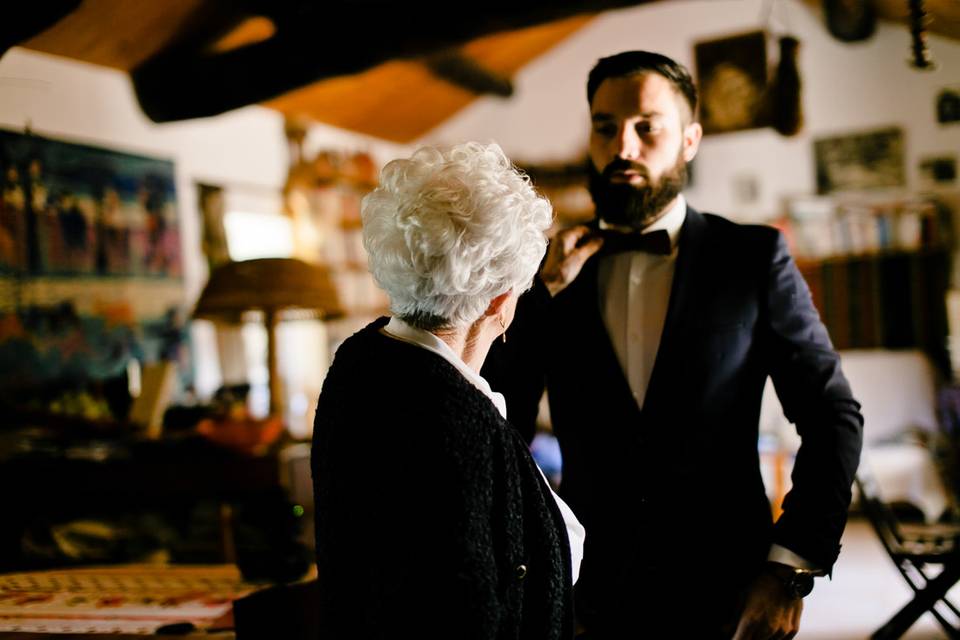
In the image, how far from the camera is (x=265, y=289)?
11.0 ft

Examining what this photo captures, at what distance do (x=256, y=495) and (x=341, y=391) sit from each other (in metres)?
2.16

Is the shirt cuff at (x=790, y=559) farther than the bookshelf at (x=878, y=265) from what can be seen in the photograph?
No

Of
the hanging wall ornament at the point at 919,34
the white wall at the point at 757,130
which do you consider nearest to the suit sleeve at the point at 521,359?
the hanging wall ornament at the point at 919,34

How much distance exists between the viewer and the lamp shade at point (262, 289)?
335cm

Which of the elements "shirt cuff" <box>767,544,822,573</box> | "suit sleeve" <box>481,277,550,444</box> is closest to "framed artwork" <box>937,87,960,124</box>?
"suit sleeve" <box>481,277,550,444</box>

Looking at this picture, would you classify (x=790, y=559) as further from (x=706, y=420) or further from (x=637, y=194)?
(x=637, y=194)

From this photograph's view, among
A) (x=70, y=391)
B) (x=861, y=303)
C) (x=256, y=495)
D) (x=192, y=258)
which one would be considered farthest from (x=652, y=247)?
(x=861, y=303)

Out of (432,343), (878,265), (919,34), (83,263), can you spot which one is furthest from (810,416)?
(878,265)

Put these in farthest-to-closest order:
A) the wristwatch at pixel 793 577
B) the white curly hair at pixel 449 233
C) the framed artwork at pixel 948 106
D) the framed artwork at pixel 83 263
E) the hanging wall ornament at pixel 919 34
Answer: the framed artwork at pixel 948 106 → the framed artwork at pixel 83 263 → the hanging wall ornament at pixel 919 34 → the wristwatch at pixel 793 577 → the white curly hair at pixel 449 233

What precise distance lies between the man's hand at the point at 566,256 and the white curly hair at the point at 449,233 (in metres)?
0.37

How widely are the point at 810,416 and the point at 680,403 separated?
0.25m

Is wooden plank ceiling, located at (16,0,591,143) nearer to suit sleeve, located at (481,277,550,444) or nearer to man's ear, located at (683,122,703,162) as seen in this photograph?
man's ear, located at (683,122,703,162)

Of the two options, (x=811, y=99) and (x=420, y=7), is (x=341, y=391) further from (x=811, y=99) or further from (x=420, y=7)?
(x=811, y=99)

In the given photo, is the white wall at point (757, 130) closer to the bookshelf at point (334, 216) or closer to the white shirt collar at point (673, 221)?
the bookshelf at point (334, 216)
